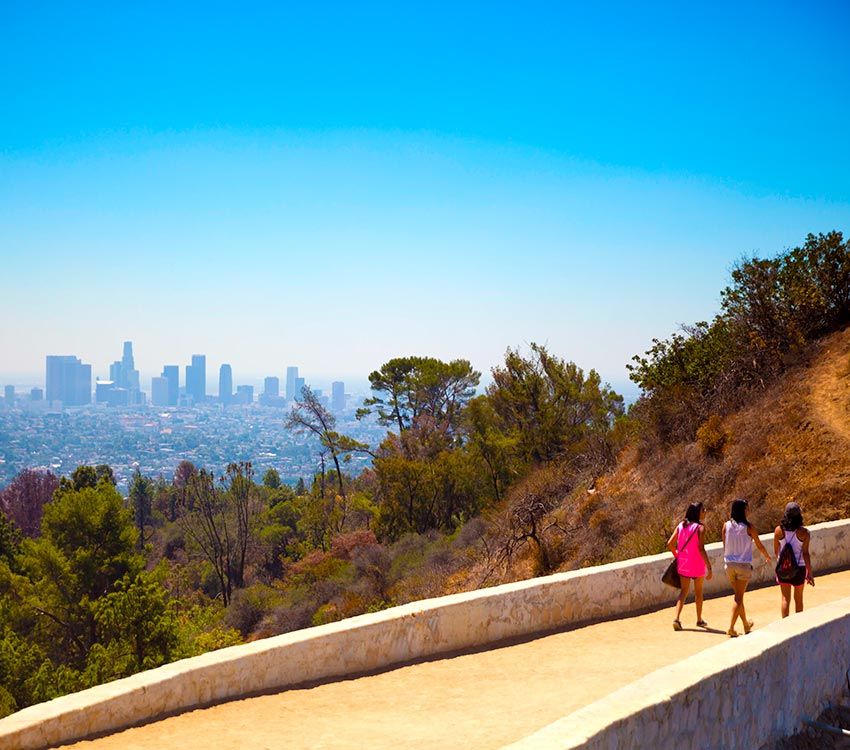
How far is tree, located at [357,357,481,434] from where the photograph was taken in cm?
4712

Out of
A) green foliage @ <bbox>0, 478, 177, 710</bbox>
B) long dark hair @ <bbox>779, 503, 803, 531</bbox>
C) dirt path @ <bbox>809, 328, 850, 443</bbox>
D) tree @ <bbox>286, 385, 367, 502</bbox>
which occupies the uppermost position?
tree @ <bbox>286, 385, 367, 502</bbox>

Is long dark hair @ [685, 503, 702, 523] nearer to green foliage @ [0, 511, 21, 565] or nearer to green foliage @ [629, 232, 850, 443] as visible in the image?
green foliage @ [629, 232, 850, 443]

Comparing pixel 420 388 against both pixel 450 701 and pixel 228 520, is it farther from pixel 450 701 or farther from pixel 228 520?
pixel 450 701

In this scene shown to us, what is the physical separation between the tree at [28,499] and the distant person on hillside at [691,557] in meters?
62.2

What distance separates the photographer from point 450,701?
20.4ft

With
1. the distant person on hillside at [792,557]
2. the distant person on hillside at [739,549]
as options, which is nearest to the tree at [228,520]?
the distant person on hillside at [739,549]

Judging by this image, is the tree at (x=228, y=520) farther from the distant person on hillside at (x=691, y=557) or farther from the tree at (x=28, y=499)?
the distant person on hillside at (x=691, y=557)

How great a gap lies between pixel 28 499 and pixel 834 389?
202ft

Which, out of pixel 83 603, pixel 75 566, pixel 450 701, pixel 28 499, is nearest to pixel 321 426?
pixel 75 566

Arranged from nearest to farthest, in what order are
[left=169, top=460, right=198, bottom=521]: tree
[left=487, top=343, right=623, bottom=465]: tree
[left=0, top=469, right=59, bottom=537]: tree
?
[left=487, top=343, right=623, bottom=465]: tree, [left=169, top=460, right=198, bottom=521]: tree, [left=0, top=469, right=59, bottom=537]: tree

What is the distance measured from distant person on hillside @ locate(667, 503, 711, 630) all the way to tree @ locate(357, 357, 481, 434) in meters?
38.5

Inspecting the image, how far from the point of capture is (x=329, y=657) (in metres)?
6.82

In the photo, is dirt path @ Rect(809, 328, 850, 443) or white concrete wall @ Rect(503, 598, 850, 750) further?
dirt path @ Rect(809, 328, 850, 443)

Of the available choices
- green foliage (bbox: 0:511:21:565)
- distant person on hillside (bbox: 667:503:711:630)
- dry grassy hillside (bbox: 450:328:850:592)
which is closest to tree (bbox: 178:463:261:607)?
green foliage (bbox: 0:511:21:565)
